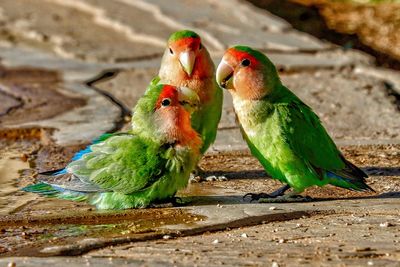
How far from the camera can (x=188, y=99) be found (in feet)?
15.6

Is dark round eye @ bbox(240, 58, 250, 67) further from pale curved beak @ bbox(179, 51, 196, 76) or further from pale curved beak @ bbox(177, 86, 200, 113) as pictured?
pale curved beak @ bbox(179, 51, 196, 76)

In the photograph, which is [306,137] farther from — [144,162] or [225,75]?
[144,162]

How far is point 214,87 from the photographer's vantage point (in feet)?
17.7

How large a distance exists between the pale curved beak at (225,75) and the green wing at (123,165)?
1.70 ft

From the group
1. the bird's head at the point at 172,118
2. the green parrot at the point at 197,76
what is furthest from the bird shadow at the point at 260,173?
the bird's head at the point at 172,118

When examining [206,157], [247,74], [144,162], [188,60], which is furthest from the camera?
[206,157]

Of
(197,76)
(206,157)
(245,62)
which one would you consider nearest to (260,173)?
(206,157)

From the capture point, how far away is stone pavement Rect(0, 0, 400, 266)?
155 inches

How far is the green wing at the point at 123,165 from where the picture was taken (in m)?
4.60

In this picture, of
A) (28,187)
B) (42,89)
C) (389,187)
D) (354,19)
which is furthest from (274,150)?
(354,19)

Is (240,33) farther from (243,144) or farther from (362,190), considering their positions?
(362,190)

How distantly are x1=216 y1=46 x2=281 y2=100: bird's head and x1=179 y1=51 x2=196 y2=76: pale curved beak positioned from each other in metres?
0.45

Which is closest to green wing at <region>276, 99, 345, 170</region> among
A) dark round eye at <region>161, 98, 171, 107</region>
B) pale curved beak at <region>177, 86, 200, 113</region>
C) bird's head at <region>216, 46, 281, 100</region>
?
bird's head at <region>216, 46, 281, 100</region>

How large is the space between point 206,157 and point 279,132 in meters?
1.22
